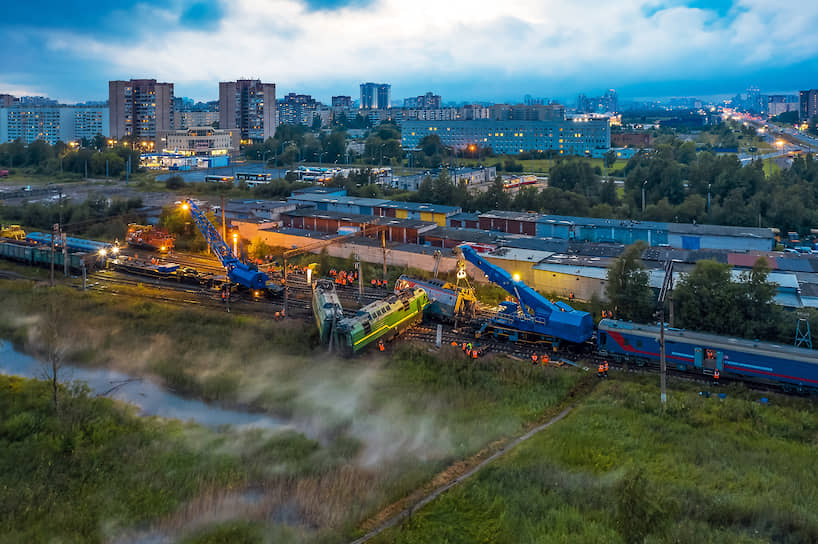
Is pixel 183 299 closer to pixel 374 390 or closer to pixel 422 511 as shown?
pixel 374 390

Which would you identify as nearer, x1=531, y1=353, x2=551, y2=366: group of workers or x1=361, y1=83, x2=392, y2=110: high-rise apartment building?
x1=531, y1=353, x2=551, y2=366: group of workers

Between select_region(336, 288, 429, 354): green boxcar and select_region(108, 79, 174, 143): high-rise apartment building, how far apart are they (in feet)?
168

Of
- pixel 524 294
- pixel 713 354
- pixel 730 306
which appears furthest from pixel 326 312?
pixel 730 306

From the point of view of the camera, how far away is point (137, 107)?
2263 inches

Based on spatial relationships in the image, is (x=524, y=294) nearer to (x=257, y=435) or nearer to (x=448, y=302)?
(x=448, y=302)

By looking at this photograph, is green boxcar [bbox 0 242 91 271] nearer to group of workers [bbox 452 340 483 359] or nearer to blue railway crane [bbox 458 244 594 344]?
group of workers [bbox 452 340 483 359]

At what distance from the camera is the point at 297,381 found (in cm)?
1023

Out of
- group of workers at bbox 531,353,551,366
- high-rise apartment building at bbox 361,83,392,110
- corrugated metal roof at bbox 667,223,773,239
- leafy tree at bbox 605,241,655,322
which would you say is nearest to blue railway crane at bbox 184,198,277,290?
group of workers at bbox 531,353,551,366

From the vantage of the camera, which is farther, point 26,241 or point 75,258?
point 26,241

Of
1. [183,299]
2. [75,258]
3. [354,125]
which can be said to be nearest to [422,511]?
[183,299]

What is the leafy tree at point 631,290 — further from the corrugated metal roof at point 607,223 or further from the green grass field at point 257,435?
the corrugated metal roof at point 607,223

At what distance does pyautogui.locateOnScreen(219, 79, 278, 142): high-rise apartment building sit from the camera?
2394 inches

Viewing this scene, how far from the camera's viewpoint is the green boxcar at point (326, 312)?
11.2 m

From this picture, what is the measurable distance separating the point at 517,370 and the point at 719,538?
454 centimetres
